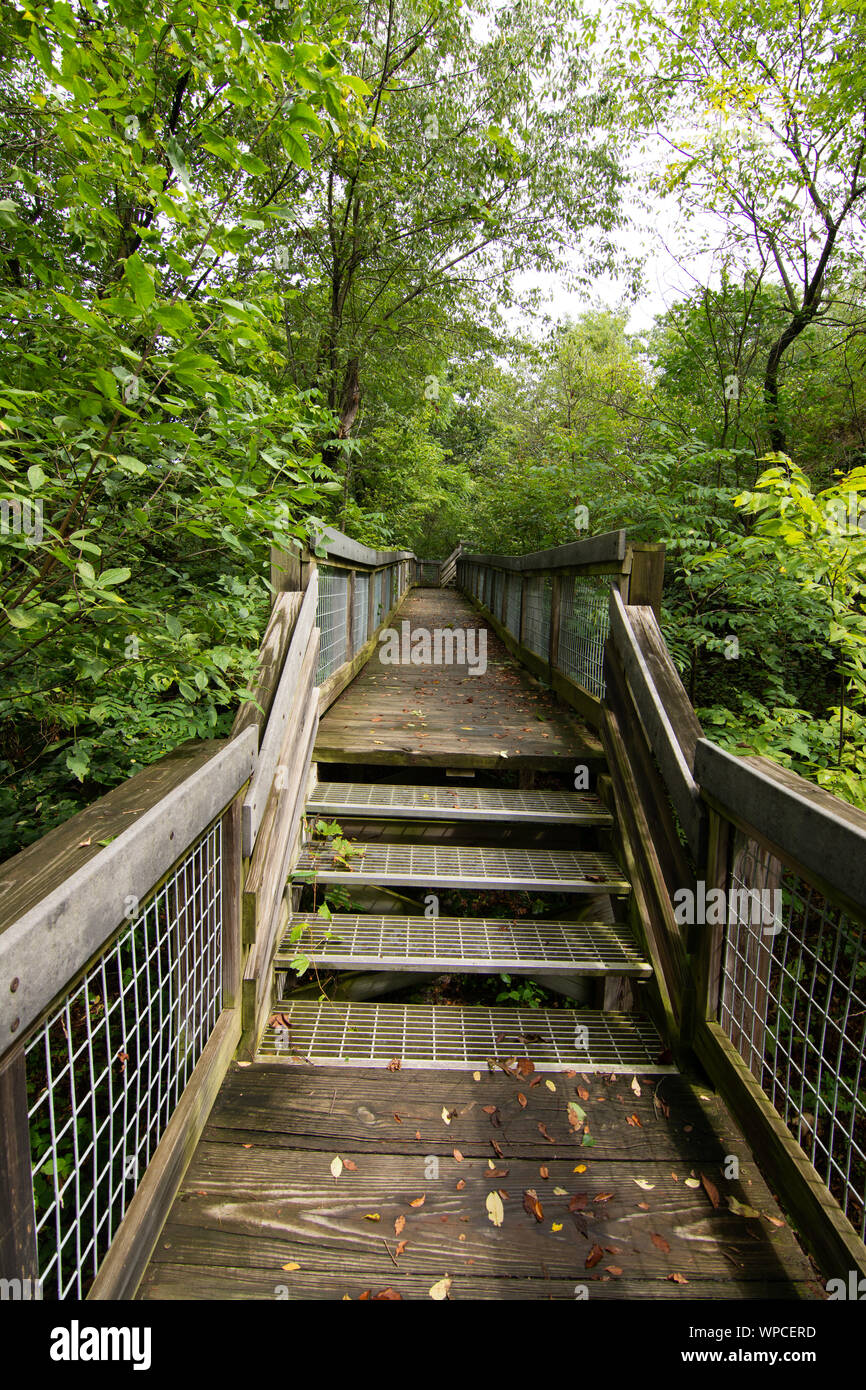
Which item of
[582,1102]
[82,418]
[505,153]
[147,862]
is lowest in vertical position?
[582,1102]

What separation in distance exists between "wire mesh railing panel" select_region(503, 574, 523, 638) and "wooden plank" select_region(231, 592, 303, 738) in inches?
189

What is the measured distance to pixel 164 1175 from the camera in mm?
1555

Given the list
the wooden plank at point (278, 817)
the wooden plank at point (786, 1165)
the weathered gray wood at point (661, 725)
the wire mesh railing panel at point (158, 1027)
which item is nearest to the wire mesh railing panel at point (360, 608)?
the wooden plank at point (278, 817)

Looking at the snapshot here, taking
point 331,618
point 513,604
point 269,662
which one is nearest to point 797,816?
point 269,662

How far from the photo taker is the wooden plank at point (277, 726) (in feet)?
7.25

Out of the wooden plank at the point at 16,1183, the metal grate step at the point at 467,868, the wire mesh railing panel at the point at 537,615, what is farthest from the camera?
the wire mesh railing panel at the point at 537,615

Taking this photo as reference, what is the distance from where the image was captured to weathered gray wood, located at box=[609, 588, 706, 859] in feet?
7.41

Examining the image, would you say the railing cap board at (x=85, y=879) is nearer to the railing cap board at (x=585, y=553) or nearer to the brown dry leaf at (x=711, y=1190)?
the brown dry leaf at (x=711, y=1190)

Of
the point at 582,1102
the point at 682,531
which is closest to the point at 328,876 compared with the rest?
the point at 582,1102

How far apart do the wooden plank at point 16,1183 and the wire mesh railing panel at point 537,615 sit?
518 cm

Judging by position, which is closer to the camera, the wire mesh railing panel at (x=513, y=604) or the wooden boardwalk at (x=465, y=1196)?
the wooden boardwalk at (x=465, y=1196)
